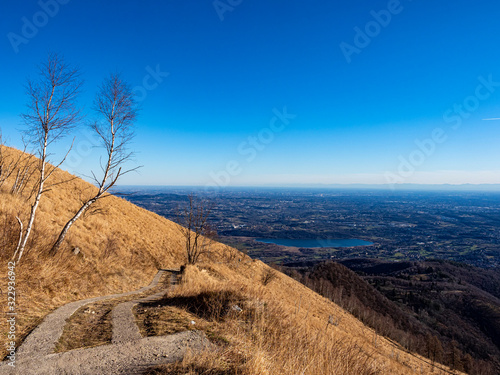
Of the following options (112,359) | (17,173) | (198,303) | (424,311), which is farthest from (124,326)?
(424,311)

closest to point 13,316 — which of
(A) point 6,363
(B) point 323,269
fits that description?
(A) point 6,363

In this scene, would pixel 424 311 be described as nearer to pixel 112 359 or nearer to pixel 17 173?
pixel 112 359

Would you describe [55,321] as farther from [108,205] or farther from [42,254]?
[108,205]

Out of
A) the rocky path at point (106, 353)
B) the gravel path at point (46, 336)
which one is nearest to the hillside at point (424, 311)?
the rocky path at point (106, 353)

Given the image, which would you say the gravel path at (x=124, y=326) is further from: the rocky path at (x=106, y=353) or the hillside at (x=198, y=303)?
the hillside at (x=198, y=303)

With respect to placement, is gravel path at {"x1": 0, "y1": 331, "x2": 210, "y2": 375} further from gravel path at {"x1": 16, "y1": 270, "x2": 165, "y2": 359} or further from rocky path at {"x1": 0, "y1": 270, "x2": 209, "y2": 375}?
gravel path at {"x1": 16, "y1": 270, "x2": 165, "y2": 359}

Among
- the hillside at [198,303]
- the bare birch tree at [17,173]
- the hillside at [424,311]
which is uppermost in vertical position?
the bare birch tree at [17,173]

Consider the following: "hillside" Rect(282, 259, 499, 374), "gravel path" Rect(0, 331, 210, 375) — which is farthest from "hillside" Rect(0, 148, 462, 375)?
"hillside" Rect(282, 259, 499, 374)

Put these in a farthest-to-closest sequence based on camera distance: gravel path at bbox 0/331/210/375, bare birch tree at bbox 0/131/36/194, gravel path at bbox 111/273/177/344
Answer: bare birch tree at bbox 0/131/36/194 < gravel path at bbox 111/273/177/344 < gravel path at bbox 0/331/210/375

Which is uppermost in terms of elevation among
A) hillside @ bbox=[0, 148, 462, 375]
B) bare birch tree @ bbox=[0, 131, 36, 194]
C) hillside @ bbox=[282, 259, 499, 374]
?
bare birch tree @ bbox=[0, 131, 36, 194]
